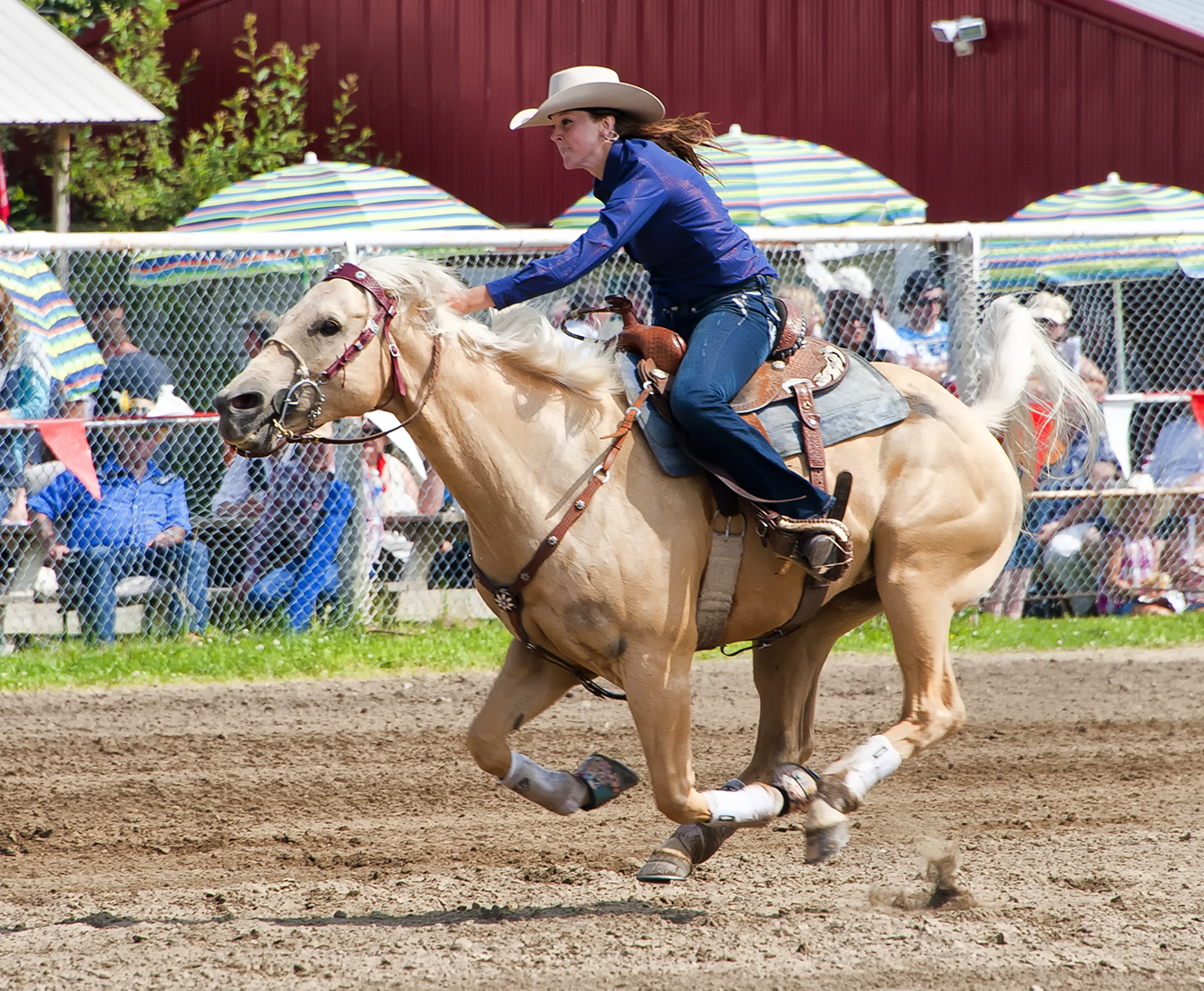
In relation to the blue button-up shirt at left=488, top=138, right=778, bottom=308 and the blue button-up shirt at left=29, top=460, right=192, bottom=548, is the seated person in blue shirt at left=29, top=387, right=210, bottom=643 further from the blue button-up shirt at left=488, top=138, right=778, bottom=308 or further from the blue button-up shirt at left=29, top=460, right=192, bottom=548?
the blue button-up shirt at left=488, top=138, right=778, bottom=308

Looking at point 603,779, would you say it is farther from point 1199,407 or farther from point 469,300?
point 1199,407

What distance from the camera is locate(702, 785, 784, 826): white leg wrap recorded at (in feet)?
14.3

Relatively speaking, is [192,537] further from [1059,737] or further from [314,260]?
[1059,737]

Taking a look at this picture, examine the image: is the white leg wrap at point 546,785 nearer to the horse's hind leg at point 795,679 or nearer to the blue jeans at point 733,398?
the horse's hind leg at point 795,679

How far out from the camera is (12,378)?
318 inches

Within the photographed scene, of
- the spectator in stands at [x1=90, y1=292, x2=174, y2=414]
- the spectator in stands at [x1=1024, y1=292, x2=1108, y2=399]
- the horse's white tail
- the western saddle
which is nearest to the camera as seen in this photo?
the western saddle

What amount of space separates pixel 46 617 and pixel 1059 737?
569 centimetres

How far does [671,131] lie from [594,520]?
1.32 m

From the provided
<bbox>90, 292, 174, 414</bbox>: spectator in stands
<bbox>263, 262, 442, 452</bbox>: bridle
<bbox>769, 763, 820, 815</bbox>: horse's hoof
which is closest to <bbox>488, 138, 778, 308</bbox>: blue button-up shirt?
<bbox>263, 262, 442, 452</bbox>: bridle

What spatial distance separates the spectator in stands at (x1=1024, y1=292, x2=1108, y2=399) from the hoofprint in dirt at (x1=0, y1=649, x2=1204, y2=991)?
87.5 inches

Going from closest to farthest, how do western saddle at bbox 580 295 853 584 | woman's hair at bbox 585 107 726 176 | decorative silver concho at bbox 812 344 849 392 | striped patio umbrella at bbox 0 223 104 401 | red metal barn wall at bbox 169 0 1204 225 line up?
western saddle at bbox 580 295 853 584
woman's hair at bbox 585 107 726 176
decorative silver concho at bbox 812 344 849 392
striped patio umbrella at bbox 0 223 104 401
red metal barn wall at bbox 169 0 1204 225

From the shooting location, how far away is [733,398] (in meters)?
4.43

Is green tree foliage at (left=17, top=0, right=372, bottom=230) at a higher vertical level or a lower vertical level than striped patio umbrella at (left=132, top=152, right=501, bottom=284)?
higher

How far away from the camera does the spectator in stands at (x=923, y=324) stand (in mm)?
9398
